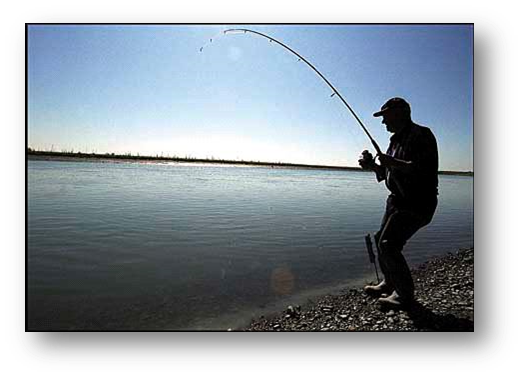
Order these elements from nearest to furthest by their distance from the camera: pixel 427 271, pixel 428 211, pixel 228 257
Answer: pixel 428 211
pixel 427 271
pixel 228 257

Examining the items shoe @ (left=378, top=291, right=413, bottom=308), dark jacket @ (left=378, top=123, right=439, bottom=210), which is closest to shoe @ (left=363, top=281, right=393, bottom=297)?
shoe @ (left=378, top=291, right=413, bottom=308)

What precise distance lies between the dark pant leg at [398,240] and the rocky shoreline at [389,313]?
7.7 inches

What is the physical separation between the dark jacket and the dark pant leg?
88 mm

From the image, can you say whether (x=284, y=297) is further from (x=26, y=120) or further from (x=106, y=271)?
(x=26, y=120)

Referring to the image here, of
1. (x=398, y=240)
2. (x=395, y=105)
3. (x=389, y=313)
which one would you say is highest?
(x=395, y=105)

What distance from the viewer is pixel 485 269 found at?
238 cm

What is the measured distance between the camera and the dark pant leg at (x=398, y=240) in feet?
8.97

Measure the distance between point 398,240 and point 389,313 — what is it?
0.59 m

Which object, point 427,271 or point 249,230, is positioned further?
point 249,230

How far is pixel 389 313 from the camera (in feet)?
9.44

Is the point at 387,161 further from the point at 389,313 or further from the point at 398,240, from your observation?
the point at 389,313

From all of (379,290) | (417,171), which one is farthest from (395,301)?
(417,171)

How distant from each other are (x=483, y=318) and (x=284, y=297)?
1757mm

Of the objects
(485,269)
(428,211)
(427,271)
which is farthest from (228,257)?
(485,269)
